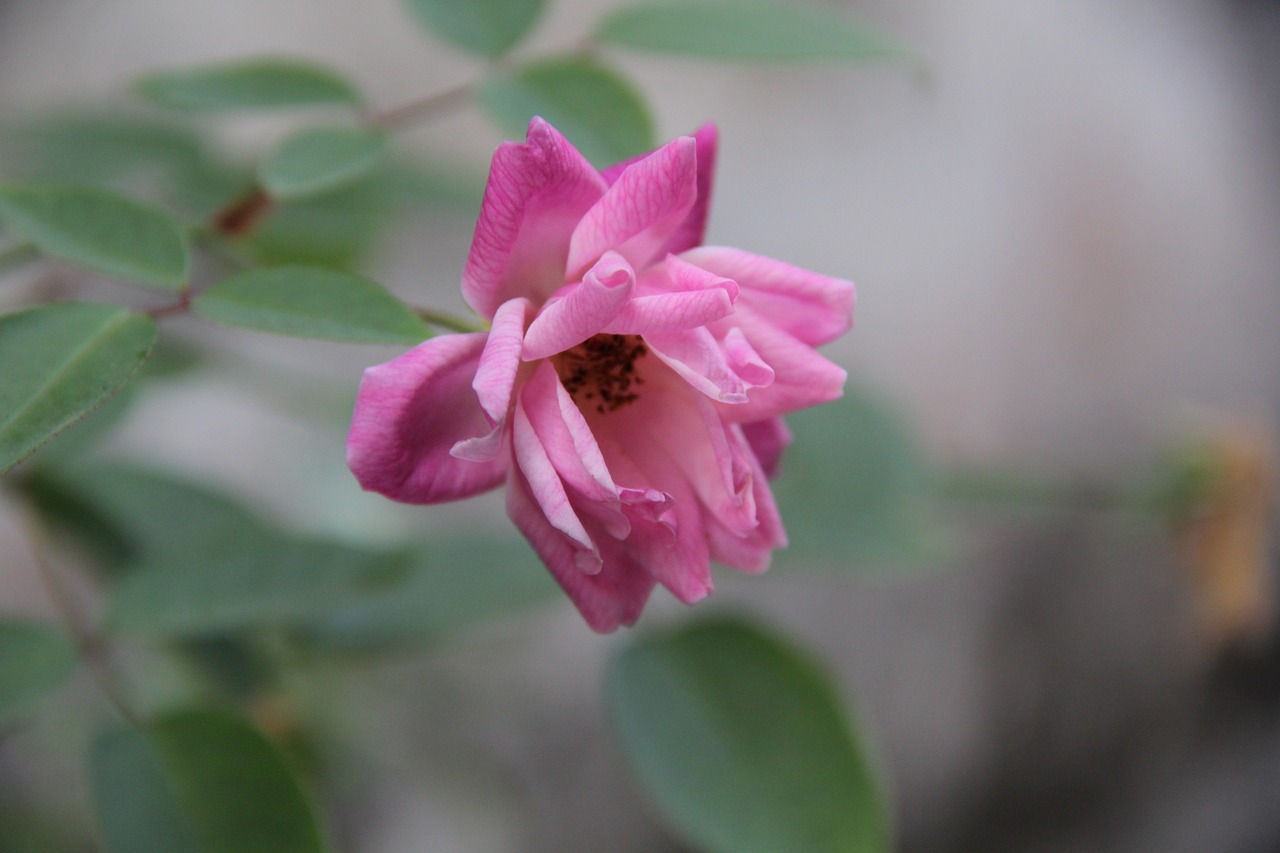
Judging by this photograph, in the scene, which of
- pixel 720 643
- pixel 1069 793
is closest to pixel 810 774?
pixel 720 643

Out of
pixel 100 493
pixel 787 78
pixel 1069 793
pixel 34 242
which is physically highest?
pixel 34 242

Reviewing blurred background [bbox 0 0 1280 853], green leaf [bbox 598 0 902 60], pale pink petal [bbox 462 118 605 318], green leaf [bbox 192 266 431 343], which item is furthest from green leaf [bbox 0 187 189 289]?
blurred background [bbox 0 0 1280 853]

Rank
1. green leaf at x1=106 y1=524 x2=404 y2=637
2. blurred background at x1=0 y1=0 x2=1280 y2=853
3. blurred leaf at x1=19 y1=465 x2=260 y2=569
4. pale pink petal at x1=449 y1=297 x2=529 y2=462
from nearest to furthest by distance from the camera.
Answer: pale pink petal at x1=449 y1=297 x2=529 y2=462
green leaf at x1=106 y1=524 x2=404 y2=637
blurred leaf at x1=19 y1=465 x2=260 y2=569
blurred background at x1=0 y1=0 x2=1280 y2=853

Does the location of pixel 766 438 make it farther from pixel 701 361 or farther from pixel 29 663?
pixel 29 663

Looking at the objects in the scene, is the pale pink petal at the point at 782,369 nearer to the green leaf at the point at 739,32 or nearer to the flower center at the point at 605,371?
the flower center at the point at 605,371

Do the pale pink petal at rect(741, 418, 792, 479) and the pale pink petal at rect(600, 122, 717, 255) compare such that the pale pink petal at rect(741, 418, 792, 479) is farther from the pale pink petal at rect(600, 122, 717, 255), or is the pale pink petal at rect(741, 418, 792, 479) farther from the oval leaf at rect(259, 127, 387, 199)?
the oval leaf at rect(259, 127, 387, 199)

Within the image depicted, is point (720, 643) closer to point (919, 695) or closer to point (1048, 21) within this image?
point (919, 695)

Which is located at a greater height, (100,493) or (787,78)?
(787,78)
